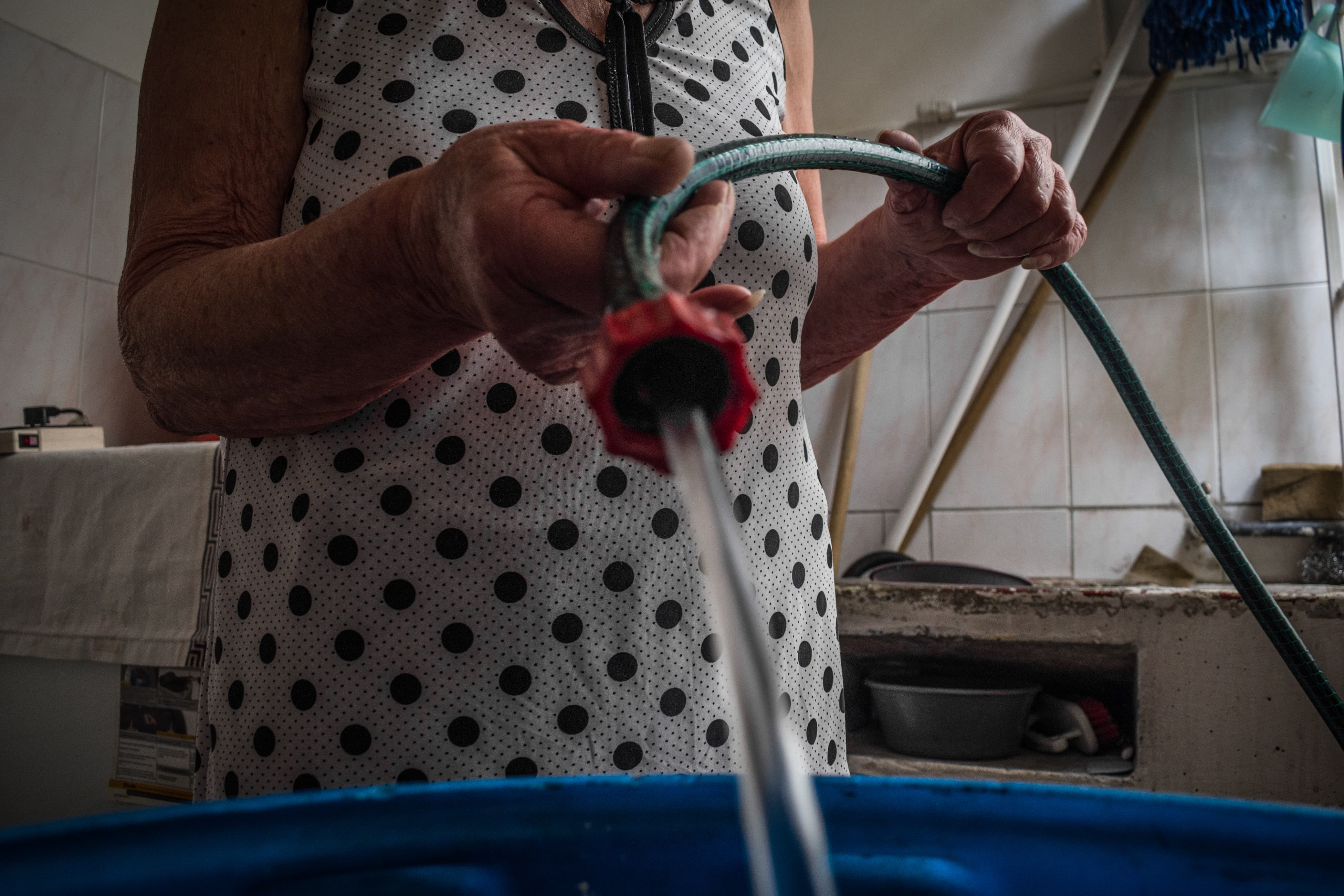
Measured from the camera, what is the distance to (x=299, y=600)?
1.44 feet

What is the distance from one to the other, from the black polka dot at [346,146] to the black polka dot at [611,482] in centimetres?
20

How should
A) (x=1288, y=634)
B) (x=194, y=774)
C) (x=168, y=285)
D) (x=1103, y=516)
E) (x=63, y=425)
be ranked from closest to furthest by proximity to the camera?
(x=168, y=285)
(x=194, y=774)
(x=1288, y=634)
(x=63, y=425)
(x=1103, y=516)

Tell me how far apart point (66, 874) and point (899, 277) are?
20.1 inches

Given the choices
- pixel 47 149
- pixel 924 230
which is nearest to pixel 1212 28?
pixel 924 230

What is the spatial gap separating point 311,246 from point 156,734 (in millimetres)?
1019

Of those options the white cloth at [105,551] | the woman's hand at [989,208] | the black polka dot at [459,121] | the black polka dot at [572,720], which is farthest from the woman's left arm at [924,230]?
the white cloth at [105,551]

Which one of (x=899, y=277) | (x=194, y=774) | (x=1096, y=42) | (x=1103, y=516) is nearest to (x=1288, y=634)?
(x=899, y=277)

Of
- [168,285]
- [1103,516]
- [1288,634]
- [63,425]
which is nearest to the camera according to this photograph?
[168,285]

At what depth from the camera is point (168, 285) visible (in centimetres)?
41

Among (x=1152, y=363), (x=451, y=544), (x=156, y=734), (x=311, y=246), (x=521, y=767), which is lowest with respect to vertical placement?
(x=156, y=734)

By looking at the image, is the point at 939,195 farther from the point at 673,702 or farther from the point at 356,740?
the point at 356,740

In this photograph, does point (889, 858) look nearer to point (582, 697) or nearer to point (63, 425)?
point (582, 697)

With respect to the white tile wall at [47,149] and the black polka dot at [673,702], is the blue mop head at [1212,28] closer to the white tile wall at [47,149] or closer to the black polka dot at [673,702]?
the black polka dot at [673,702]

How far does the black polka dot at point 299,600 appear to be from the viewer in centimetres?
44
